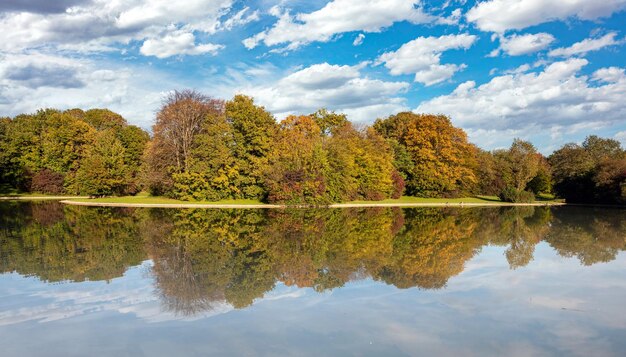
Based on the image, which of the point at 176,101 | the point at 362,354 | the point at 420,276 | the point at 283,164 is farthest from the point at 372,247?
the point at 176,101

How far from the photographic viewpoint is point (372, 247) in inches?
740

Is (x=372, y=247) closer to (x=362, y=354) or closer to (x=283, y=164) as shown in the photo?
(x=362, y=354)

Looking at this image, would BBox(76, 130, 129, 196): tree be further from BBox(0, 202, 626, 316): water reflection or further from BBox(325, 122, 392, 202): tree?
BBox(325, 122, 392, 202): tree

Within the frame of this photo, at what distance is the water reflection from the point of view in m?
13.0

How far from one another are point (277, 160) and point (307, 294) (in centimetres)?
3107

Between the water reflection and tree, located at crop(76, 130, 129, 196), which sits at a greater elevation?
tree, located at crop(76, 130, 129, 196)

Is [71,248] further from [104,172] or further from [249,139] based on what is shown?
[104,172]

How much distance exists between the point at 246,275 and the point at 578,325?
861 centimetres

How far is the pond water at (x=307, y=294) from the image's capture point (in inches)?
325

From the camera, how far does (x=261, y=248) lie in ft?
59.6

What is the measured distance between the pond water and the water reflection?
92 millimetres

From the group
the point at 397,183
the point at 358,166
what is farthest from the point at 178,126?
the point at 397,183

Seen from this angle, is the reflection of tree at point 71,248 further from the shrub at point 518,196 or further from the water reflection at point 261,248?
the shrub at point 518,196

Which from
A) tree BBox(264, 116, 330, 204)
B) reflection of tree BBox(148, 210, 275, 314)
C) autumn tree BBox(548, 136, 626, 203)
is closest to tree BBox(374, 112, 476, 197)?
autumn tree BBox(548, 136, 626, 203)
